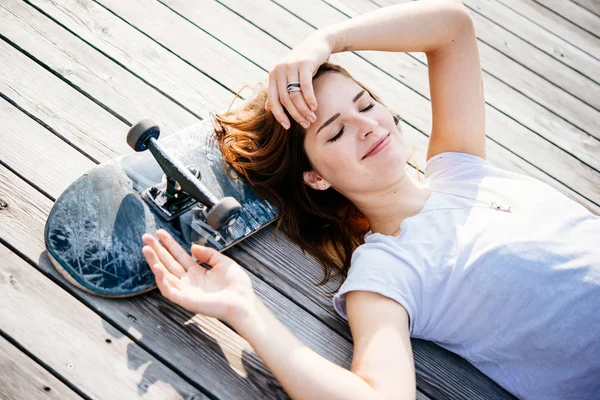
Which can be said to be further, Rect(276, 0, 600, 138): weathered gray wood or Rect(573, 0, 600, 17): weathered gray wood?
Rect(573, 0, 600, 17): weathered gray wood

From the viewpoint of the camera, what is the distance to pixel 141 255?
5.66 feet

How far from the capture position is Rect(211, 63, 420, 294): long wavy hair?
199 cm

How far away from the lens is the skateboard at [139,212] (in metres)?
1.62

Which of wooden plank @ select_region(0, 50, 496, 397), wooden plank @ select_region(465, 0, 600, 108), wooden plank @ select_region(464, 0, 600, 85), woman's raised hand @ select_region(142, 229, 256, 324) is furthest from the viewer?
wooden plank @ select_region(464, 0, 600, 85)

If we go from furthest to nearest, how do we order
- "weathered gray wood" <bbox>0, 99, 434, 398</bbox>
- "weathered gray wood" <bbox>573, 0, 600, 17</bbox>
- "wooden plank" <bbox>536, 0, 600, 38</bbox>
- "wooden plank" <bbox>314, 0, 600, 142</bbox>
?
"weathered gray wood" <bbox>573, 0, 600, 17</bbox>
"wooden plank" <bbox>536, 0, 600, 38</bbox>
"wooden plank" <bbox>314, 0, 600, 142</bbox>
"weathered gray wood" <bbox>0, 99, 434, 398</bbox>

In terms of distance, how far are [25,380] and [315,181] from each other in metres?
1.16

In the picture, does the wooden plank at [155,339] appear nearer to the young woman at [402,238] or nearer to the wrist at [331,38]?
the young woman at [402,238]

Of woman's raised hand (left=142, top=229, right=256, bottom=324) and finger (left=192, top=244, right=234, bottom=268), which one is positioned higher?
finger (left=192, top=244, right=234, bottom=268)

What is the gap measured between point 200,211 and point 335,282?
59 cm

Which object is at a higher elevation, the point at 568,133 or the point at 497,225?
the point at 568,133

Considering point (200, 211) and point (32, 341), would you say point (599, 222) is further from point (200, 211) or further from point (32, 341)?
point (32, 341)

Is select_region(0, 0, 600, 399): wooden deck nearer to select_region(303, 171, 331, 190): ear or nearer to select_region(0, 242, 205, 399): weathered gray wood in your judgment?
select_region(0, 242, 205, 399): weathered gray wood

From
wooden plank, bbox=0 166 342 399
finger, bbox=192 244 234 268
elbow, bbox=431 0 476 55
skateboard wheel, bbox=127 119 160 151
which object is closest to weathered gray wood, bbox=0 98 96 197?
wooden plank, bbox=0 166 342 399

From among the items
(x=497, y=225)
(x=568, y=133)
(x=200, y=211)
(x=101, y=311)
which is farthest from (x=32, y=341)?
(x=568, y=133)
